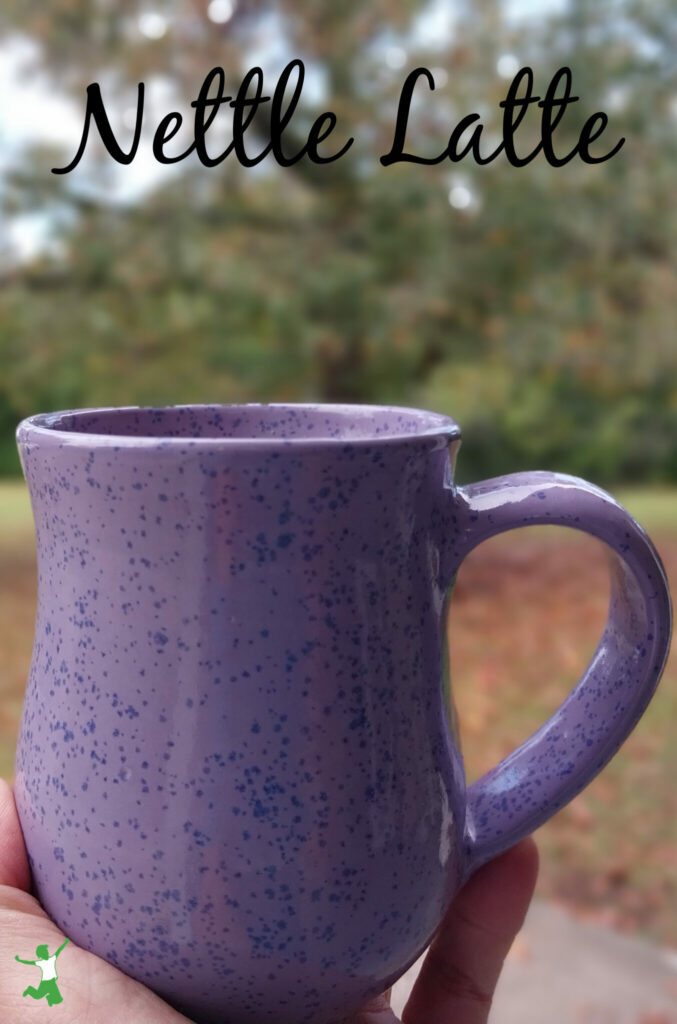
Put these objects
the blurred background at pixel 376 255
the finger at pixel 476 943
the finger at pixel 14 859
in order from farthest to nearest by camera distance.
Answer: the blurred background at pixel 376 255 < the finger at pixel 476 943 < the finger at pixel 14 859

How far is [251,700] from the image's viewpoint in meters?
0.53

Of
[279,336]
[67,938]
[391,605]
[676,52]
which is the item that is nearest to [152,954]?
[67,938]

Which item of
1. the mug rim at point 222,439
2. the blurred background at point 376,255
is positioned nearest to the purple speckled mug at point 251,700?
the mug rim at point 222,439

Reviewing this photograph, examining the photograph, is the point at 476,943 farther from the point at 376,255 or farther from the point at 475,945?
the point at 376,255

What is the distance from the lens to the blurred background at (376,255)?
2266 millimetres

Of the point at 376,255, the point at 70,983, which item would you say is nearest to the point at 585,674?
the point at 70,983

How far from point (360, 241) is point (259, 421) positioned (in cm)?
177

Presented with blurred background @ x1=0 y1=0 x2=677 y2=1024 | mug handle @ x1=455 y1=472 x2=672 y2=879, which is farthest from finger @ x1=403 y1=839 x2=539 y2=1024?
blurred background @ x1=0 y1=0 x2=677 y2=1024

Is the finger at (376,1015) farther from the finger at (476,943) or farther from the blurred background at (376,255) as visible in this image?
the blurred background at (376,255)

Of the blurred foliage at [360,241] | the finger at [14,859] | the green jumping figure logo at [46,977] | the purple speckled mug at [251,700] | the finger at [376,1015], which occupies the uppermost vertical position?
the blurred foliage at [360,241]

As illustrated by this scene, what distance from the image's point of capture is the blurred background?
227cm

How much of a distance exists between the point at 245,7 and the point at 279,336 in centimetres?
72

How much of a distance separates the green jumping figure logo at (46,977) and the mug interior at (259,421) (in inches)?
12.4

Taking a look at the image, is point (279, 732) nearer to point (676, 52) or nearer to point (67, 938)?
point (67, 938)
